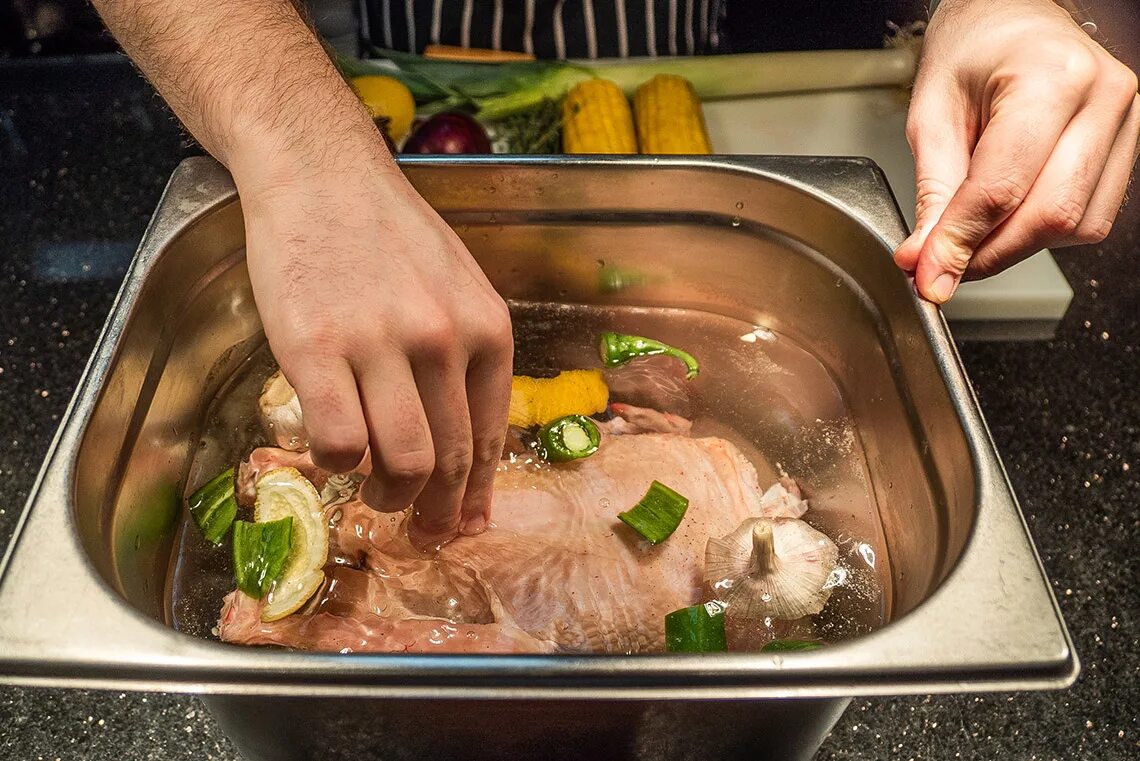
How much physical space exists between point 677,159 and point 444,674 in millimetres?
898

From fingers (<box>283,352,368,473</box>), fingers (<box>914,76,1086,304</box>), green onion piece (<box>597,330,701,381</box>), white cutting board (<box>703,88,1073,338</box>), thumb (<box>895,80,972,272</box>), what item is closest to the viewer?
fingers (<box>283,352,368,473</box>)

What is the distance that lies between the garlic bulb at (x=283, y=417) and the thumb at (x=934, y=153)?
3.03ft

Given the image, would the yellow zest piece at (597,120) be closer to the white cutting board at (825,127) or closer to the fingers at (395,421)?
the white cutting board at (825,127)

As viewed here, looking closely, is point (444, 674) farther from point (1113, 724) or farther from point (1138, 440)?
point (1138, 440)

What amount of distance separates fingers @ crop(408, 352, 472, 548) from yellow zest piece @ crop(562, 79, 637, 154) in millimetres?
1059

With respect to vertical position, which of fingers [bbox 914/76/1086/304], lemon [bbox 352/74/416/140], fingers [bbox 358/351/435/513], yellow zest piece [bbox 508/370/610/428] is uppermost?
fingers [bbox 914/76/1086/304]

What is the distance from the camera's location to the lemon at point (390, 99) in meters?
1.93

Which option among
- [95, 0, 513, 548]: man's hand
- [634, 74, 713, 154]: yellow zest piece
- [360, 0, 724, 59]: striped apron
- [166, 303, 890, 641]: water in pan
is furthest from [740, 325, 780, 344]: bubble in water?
[360, 0, 724, 59]: striped apron

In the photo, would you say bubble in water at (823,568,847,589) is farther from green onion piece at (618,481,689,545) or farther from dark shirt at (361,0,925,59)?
dark shirt at (361,0,925,59)

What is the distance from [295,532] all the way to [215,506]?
197 mm

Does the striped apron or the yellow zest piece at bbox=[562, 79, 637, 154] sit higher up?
the striped apron

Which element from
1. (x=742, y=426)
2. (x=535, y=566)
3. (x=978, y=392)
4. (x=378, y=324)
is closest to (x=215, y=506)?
(x=535, y=566)

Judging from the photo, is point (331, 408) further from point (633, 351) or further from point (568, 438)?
point (633, 351)

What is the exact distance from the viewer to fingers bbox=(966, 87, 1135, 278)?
1.03 m
